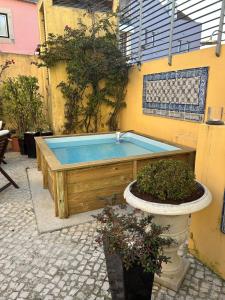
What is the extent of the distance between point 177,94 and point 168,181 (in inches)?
115

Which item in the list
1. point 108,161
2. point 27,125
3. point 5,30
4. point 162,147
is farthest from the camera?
point 5,30

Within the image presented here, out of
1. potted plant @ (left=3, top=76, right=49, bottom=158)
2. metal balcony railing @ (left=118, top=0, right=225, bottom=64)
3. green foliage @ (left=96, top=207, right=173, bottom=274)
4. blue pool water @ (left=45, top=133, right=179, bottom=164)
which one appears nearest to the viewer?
green foliage @ (left=96, top=207, right=173, bottom=274)

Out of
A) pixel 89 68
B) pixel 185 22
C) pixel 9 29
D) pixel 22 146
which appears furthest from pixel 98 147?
pixel 9 29

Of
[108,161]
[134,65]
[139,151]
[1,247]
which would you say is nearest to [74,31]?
[134,65]

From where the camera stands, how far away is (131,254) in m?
1.51

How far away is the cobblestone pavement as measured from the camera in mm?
2008

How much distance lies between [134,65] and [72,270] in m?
4.94

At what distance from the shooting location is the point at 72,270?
227cm

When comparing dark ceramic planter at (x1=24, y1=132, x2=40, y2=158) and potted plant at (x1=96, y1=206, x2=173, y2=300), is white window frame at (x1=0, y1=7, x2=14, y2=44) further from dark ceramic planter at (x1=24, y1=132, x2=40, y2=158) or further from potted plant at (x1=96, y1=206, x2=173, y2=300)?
potted plant at (x1=96, y1=206, x2=173, y2=300)

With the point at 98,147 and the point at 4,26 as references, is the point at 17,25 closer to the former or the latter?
the point at 4,26

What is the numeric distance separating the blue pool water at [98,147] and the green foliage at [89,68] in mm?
1124

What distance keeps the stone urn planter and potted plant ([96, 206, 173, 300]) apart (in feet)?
0.52

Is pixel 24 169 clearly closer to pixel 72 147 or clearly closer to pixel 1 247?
pixel 72 147

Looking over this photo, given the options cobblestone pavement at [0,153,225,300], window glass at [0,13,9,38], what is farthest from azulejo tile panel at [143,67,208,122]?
window glass at [0,13,9,38]
